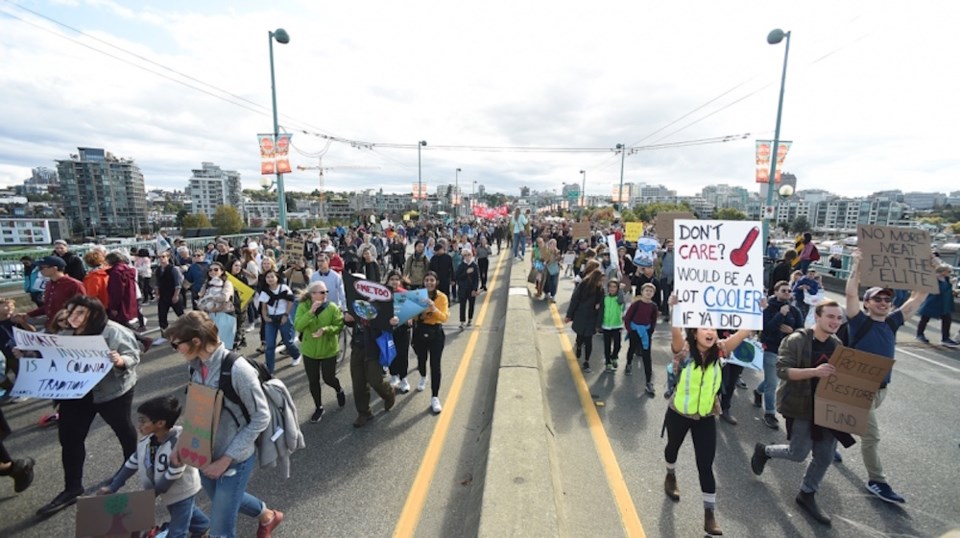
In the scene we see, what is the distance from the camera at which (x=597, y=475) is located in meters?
4.13

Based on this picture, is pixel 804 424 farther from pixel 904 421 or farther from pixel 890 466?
pixel 904 421

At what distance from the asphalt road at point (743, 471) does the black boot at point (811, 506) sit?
2.6 inches

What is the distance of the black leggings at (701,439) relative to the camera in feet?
11.4

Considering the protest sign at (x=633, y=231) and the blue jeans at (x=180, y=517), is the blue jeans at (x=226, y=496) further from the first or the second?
the protest sign at (x=633, y=231)

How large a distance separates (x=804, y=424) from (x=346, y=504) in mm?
4273

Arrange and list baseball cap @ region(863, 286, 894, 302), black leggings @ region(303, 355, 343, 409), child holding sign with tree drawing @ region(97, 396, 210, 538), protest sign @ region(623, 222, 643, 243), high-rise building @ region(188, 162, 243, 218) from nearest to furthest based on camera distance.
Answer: child holding sign with tree drawing @ region(97, 396, 210, 538), baseball cap @ region(863, 286, 894, 302), black leggings @ region(303, 355, 343, 409), protest sign @ region(623, 222, 643, 243), high-rise building @ region(188, 162, 243, 218)

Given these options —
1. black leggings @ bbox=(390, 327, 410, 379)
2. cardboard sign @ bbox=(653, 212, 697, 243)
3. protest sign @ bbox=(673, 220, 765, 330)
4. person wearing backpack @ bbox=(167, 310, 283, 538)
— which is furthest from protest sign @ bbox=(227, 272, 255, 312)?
cardboard sign @ bbox=(653, 212, 697, 243)

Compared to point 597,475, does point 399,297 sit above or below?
above

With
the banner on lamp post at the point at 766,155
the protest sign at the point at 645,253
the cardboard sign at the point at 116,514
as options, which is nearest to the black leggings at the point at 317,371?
the cardboard sign at the point at 116,514

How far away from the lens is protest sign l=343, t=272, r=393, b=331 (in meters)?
5.02

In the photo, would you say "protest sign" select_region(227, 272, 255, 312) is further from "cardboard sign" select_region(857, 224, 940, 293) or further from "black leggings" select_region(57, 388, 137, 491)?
"cardboard sign" select_region(857, 224, 940, 293)

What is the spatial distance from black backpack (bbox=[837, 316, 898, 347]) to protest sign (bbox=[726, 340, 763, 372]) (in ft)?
4.19

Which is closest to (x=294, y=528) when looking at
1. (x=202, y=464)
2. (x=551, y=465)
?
(x=202, y=464)

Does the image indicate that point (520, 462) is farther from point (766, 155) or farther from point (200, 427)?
point (766, 155)
